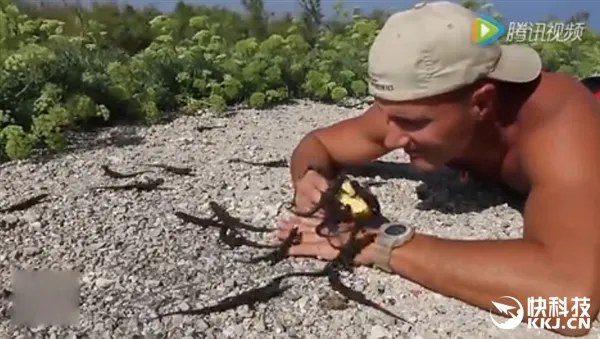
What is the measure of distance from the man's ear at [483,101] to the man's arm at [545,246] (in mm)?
120

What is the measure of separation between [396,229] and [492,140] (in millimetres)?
365

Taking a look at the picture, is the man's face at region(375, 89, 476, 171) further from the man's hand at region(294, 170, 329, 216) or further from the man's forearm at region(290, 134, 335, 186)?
the man's forearm at region(290, 134, 335, 186)

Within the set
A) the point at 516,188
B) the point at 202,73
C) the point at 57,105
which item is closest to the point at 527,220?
the point at 516,188

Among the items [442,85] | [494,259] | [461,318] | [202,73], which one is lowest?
[202,73]

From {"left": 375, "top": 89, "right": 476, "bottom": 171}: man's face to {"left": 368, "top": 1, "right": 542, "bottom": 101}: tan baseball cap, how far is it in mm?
32

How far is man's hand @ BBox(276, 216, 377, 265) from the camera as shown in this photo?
2576 mm

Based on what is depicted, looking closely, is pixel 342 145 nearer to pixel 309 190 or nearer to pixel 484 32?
pixel 309 190

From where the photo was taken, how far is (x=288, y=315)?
239cm

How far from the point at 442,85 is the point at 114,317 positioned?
0.94 meters

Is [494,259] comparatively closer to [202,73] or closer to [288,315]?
[288,315]

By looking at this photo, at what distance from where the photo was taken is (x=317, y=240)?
104 inches

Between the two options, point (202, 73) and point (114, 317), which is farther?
point (202, 73)

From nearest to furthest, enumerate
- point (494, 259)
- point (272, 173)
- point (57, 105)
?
point (494, 259) < point (272, 173) < point (57, 105)

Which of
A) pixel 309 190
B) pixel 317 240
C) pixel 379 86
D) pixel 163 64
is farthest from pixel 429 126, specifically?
pixel 163 64
